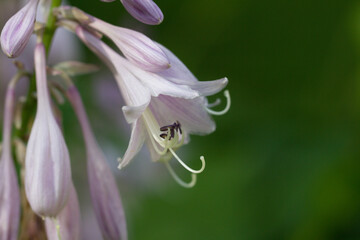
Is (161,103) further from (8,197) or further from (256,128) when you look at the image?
(256,128)

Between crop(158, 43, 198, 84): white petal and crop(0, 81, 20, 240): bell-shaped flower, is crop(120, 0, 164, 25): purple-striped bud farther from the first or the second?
crop(0, 81, 20, 240): bell-shaped flower

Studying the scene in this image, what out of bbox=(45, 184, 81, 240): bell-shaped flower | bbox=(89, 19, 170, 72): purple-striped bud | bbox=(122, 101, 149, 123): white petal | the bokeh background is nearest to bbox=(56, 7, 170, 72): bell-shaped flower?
bbox=(89, 19, 170, 72): purple-striped bud

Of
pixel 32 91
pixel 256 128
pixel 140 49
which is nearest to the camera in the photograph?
pixel 140 49

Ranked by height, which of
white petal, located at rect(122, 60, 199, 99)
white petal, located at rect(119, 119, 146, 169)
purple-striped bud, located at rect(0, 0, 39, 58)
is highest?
white petal, located at rect(122, 60, 199, 99)

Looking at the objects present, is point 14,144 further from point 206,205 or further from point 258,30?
point 258,30

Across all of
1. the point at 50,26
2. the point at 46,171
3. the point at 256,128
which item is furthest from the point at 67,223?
the point at 256,128

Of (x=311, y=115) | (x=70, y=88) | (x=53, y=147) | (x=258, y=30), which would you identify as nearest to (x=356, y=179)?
(x=311, y=115)
